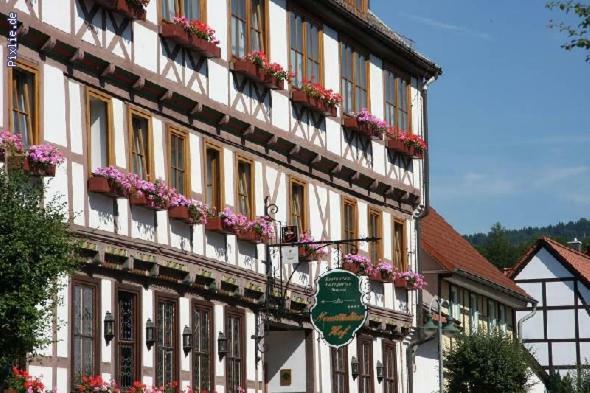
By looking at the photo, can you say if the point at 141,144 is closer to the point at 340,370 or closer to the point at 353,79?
the point at 340,370

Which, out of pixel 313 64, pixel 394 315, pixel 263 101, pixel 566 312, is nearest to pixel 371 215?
pixel 394 315

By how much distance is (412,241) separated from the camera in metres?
43.0

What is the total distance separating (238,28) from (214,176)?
10.4 ft

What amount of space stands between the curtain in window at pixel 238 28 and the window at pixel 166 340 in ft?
18.5

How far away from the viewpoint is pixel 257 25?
3450 cm

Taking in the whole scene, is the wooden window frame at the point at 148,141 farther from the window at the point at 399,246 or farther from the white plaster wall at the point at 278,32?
the window at the point at 399,246

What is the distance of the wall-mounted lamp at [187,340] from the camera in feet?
99.7

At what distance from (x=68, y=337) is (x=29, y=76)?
4082mm

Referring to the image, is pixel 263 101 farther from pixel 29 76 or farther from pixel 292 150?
pixel 29 76

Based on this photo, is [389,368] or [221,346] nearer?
[221,346]

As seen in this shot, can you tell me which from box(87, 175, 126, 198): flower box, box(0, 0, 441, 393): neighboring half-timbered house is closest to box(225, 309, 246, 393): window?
box(0, 0, 441, 393): neighboring half-timbered house

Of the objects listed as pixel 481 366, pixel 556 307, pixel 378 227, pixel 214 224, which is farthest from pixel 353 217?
pixel 556 307

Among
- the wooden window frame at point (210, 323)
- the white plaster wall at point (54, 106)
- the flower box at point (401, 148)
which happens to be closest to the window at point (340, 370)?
the flower box at point (401, 148)

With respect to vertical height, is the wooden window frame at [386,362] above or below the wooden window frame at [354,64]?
below
